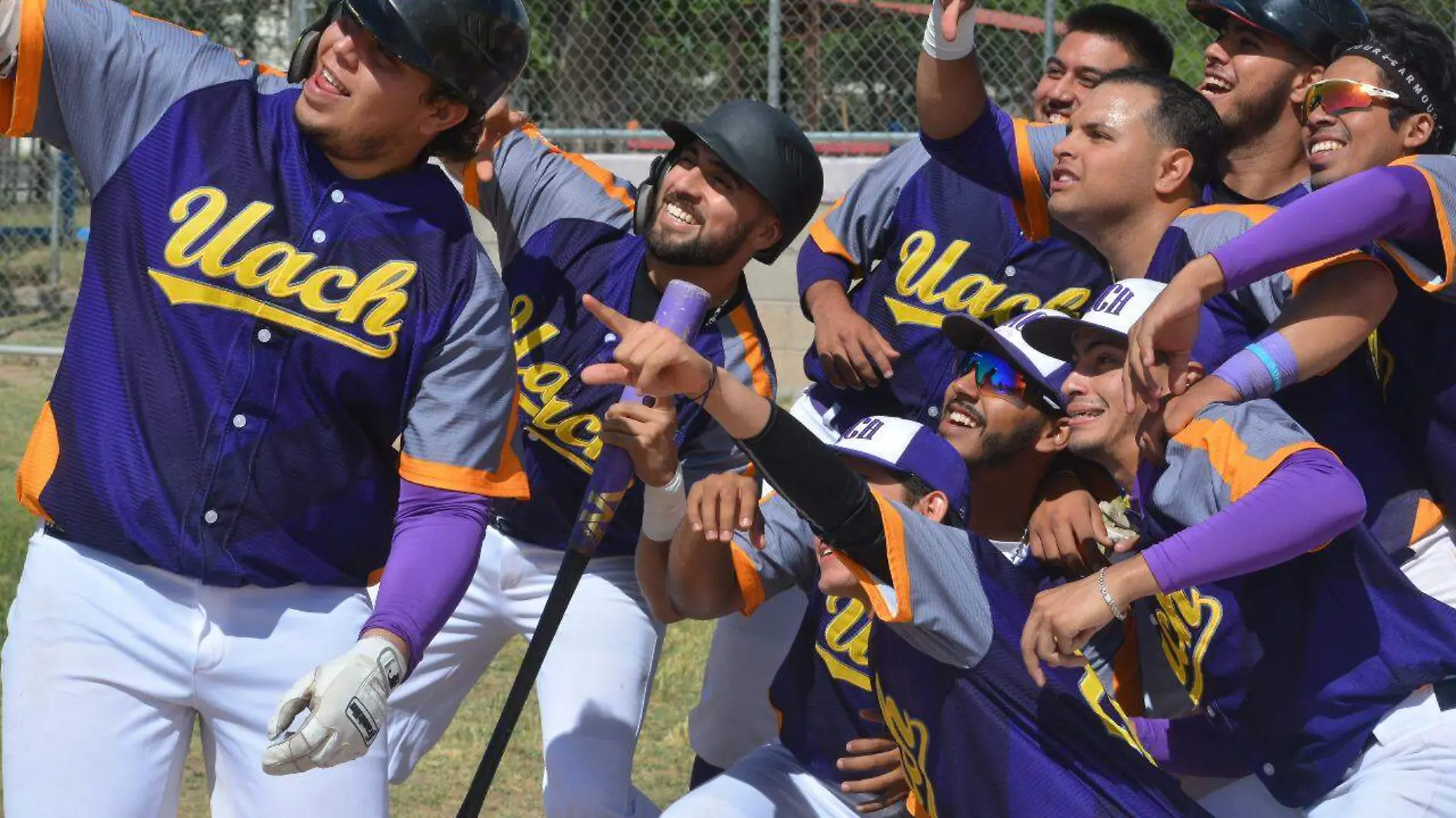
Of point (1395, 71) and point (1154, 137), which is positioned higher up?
point (1395, 71)

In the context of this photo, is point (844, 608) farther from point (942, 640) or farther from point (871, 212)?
point (871, 212)

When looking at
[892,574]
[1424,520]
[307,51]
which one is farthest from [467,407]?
[1424,520]

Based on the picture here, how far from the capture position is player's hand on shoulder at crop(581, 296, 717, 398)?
2.84m

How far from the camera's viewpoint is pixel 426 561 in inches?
124

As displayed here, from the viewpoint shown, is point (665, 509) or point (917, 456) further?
point (665, 509)

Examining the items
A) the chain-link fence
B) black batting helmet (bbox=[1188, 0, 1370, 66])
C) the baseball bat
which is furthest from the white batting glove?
the chain-link fence

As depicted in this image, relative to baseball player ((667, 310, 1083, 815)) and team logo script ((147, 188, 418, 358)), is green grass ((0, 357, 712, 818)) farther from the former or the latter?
team logo script ((147, 188, 418, 358))

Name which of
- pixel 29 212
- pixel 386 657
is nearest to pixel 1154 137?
pixel 386 657

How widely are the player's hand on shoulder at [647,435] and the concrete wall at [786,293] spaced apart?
6.03 metres

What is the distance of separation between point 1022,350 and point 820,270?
1415 millimetres

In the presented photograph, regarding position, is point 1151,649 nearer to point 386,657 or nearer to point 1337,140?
point 1337,140

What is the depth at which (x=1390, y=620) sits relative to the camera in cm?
303

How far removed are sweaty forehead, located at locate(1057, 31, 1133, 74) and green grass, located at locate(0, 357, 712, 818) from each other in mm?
2537

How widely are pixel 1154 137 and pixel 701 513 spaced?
139 cm
